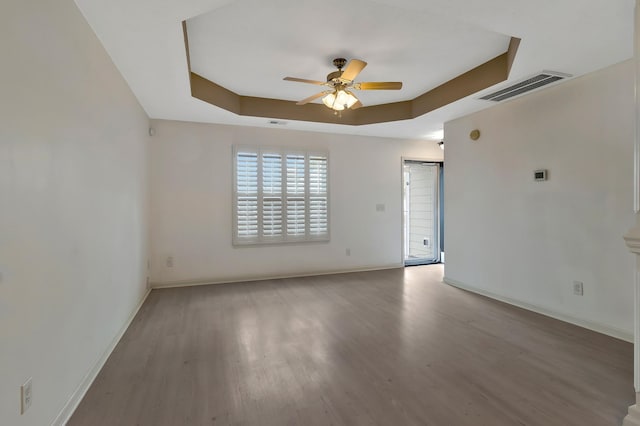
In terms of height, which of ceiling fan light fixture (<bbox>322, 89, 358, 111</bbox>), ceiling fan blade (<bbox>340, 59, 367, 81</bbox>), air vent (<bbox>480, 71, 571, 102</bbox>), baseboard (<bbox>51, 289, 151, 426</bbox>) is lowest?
baseboard (<bbox>51, 289, 151, 426</bbox>)

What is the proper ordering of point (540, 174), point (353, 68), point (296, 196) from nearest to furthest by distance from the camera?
point (353, 68) → point (540, 174) → point (296, 196)

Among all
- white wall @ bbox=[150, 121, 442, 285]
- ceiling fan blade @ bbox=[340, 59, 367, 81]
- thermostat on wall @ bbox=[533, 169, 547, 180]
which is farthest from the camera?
white wall @ bbox=[150, 121, 442, 285]

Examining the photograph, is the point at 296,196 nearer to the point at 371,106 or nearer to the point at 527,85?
the point at 371,106

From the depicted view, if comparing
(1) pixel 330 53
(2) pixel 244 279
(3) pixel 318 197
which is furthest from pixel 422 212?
(1) pixel 330 53

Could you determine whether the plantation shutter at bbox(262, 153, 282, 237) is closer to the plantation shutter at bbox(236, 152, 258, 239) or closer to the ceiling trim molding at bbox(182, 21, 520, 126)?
the plantation shutter at bbox(236, 152, 258, 239)

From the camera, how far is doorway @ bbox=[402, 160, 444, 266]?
20.6 ft

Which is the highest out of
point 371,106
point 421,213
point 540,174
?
point 371,106

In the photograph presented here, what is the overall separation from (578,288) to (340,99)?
121 inches

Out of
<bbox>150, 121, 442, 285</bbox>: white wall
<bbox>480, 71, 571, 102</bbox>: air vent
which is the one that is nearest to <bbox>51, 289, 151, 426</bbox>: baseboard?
<bbox>150, 121, 442, 285</bbox>: white wall

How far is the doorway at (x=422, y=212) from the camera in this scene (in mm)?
6277

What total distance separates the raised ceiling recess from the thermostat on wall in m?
1.11

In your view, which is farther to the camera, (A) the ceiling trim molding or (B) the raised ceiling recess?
(A) the ceiling trim molding

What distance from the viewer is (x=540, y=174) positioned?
3.43 meters

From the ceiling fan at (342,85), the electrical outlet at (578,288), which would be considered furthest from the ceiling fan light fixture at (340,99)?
the electrical outlet at (578,288)
